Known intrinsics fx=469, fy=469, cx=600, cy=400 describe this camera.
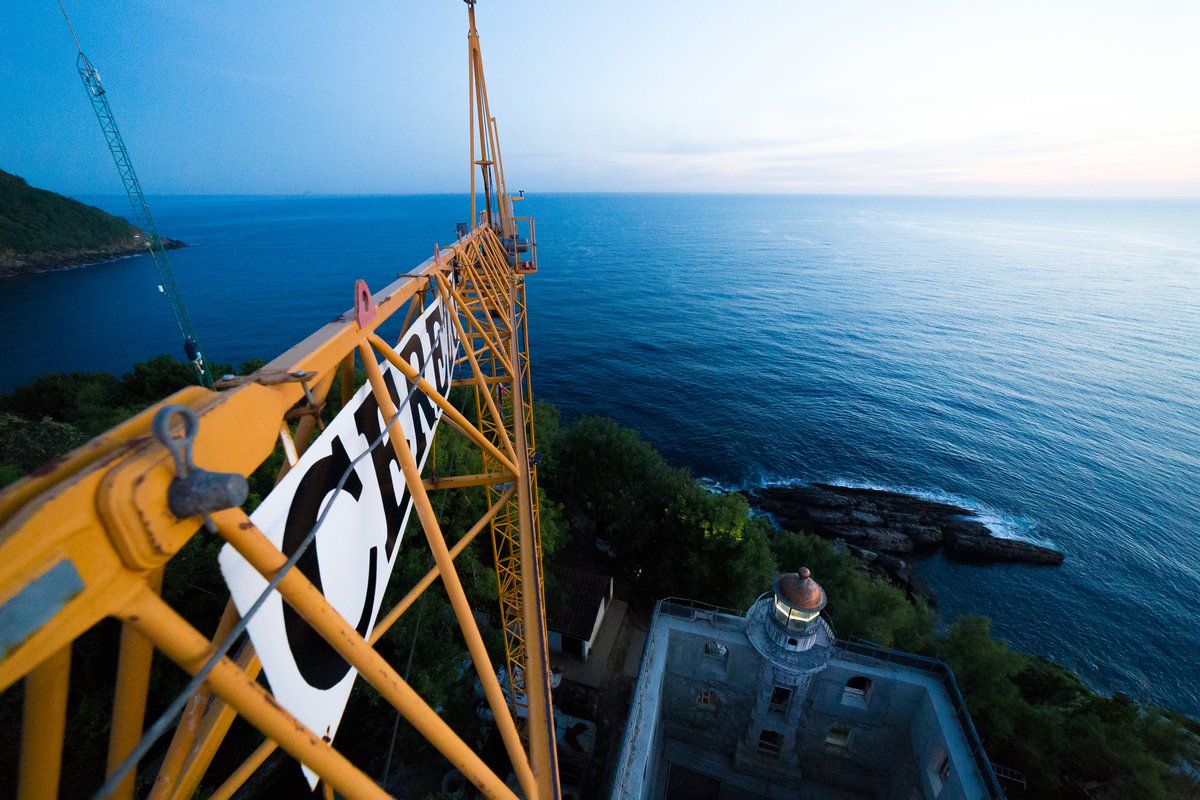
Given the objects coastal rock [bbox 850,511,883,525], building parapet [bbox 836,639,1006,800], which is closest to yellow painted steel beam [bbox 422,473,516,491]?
building parapet [bbox 836,639,1006,800]

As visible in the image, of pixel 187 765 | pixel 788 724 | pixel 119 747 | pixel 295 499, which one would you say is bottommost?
pixel 788 724

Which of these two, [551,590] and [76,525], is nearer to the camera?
[76,525]

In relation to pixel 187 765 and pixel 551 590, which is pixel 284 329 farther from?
pixel 187 765

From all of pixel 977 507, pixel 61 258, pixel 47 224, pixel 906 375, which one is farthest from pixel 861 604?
pixel 47 224

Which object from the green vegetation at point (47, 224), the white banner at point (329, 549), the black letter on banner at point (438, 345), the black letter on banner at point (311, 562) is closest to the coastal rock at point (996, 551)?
the black letter on banner at point (438, 345)

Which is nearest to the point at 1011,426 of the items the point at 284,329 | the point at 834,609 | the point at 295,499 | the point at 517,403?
the point at 834,609

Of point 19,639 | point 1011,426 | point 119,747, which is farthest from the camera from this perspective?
point 1011,426

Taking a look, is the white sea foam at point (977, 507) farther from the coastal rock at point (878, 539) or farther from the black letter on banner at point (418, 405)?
the black letter on banner at point (418, 405)

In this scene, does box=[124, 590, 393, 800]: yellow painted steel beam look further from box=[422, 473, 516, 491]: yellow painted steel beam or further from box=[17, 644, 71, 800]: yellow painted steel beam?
box=[422, 473, 516, 491]: yellow painted steel beam
